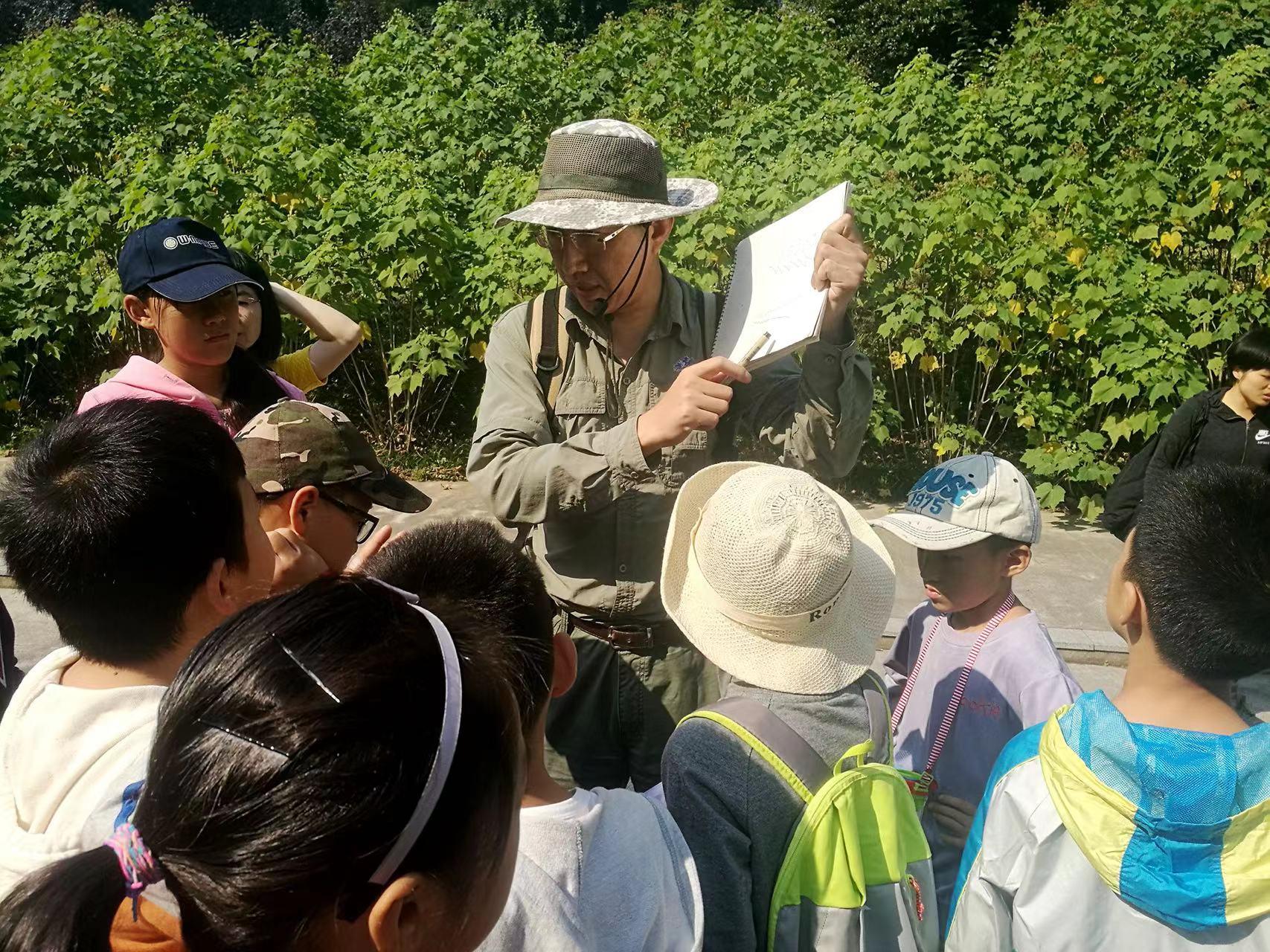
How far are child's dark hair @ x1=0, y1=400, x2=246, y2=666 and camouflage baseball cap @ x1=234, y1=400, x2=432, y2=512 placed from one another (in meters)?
0.39

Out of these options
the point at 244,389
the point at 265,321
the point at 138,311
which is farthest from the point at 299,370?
the point at 138,311

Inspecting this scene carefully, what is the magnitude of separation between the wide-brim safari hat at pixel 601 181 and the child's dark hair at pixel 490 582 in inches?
31.0

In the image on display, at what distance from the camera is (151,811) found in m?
0.93

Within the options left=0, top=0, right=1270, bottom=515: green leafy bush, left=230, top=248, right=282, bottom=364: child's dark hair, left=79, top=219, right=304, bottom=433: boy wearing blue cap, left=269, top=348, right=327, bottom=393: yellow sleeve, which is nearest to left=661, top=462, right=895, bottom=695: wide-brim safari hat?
left=79, top=219, right=304, bottom=433: boy wearing blue cap

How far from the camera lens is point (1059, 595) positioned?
5.43m

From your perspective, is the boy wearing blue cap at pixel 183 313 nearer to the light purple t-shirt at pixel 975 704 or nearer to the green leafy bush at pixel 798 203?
the light purple t-shirt at pixel 975 704

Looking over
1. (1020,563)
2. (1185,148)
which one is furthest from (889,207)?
(1020,563)

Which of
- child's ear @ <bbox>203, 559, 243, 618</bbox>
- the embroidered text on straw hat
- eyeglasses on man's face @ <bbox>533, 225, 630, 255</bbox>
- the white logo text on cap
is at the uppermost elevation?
eyeglasses on man's face @ <bbox>533, 225, 630, 255</bbox>

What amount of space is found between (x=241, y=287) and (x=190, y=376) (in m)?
0.47

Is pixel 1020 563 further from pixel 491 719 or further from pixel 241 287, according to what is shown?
pixel 241 287

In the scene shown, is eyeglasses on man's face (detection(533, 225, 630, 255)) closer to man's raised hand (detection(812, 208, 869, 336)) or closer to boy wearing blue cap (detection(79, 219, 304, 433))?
man's raised hand (detection(812, 208, 869, 336))

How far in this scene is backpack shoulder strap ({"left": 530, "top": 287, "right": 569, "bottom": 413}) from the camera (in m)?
2.37

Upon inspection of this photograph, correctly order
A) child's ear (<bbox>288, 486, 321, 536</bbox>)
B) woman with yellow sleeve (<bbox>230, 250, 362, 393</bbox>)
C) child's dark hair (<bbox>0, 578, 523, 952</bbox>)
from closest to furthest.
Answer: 1. child's dark hair (<bbox>0, 578, 523, 952</bbox>)
2. child's ear (<bbox>288, 486, 321, 536</bbox>)
3. woman with yellow sleeve (<bbox>230, 250, 362, 393</bbox>)

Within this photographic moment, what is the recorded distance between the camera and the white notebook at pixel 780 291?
79.7 inches
